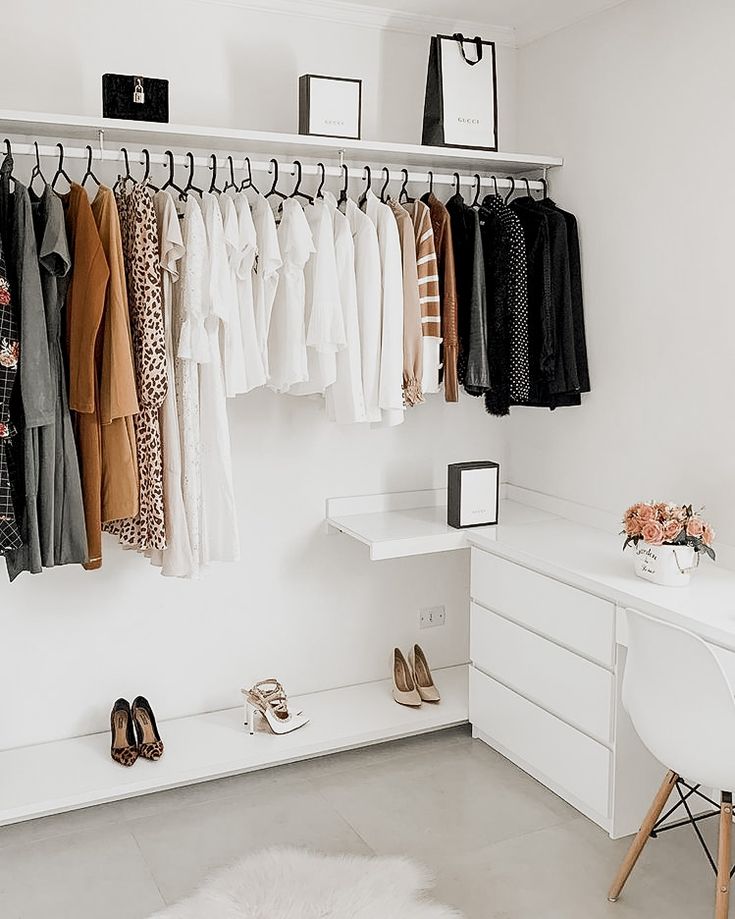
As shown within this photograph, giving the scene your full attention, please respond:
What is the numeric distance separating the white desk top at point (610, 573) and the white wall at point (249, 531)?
562 mm

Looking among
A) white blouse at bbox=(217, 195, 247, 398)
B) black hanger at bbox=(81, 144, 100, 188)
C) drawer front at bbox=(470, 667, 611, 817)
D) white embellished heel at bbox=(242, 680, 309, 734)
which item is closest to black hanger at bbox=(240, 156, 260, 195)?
white blouse at bbox=(217, 195, 247, 398)

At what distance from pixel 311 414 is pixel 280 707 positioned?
1043 millimetres

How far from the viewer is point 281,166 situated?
3.11m

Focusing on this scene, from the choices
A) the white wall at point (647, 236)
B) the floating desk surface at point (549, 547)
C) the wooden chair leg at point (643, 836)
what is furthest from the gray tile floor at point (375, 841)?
the white wall at point (647, 236)

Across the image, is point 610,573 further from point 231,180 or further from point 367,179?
point 231,180

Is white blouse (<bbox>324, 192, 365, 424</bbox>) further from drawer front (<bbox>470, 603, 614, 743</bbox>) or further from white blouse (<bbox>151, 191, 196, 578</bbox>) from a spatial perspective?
drawer front (<bbox>470, 603, 614, 743</bbox>)

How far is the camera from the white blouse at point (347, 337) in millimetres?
3145

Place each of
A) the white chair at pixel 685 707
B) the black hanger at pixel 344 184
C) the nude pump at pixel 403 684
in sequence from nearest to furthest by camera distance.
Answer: the white chair at pixel 685 707, the black hanger at pixel 344 184, the nude pump at pixel 403 684

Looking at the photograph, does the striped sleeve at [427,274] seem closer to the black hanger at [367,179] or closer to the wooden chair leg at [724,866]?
the black hanger at [367,179]

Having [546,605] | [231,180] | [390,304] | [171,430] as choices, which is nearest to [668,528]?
[546,605]

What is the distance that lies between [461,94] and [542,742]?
7.14 feet

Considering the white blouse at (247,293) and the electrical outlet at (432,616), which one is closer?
the white blouse at (247,293)

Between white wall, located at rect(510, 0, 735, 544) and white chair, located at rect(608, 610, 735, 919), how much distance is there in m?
0.85

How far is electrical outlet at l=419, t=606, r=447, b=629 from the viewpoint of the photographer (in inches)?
154
